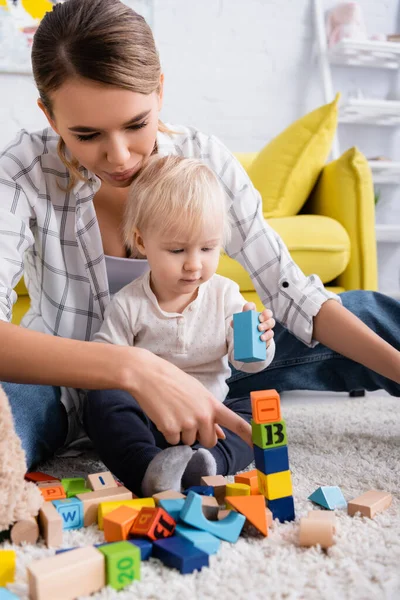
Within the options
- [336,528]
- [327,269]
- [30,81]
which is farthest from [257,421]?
[30,81]

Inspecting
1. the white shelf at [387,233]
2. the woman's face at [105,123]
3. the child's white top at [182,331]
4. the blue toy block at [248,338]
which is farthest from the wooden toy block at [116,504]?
the white shelf at [387,233]

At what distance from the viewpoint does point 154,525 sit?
670mm

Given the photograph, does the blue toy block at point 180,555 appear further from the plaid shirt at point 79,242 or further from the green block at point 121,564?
the plaid shirt at point 79,242

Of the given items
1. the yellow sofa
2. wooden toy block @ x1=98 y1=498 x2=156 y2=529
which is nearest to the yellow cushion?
the yellow sofa

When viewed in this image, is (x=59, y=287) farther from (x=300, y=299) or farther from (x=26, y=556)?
(x=26, y=556)

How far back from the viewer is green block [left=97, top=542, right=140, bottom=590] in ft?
1.98

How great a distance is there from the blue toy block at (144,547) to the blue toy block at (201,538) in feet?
0.12

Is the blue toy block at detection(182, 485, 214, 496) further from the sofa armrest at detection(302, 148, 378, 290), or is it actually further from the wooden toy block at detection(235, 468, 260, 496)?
the sofa armrest at detection(302, 148, 378, 290)

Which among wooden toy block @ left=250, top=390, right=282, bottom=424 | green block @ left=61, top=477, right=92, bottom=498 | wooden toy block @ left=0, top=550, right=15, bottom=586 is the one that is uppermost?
wooden toy block @ left=250, top=390, right=282, bottom=424

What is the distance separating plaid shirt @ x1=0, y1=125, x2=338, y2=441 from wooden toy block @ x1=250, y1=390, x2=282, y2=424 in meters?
0.39

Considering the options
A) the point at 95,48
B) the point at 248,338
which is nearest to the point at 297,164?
the point at 95,48

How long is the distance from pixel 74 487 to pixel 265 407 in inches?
12.0

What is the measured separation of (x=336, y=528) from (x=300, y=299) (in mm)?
463

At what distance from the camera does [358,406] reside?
60.1 inches
